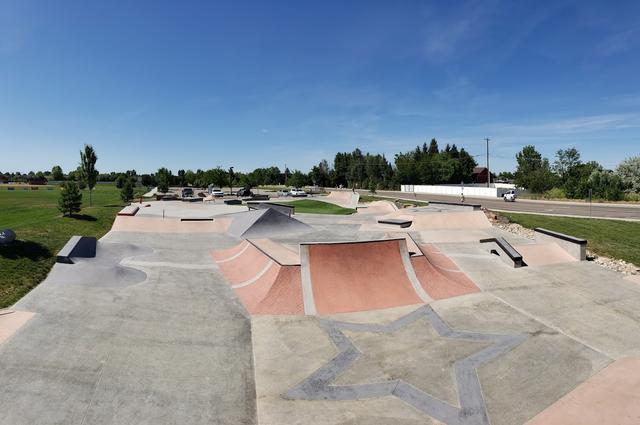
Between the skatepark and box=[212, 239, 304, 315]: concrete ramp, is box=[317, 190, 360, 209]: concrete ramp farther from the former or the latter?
box=[212, 239, 304, 315]: concrete ramp

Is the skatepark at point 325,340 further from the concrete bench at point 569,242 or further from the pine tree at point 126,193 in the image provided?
the pine tree at point 126,193

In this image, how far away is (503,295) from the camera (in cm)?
1103

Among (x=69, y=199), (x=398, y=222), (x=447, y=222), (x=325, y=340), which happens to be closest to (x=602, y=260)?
(x=447, y=222)

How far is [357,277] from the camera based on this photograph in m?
10.9

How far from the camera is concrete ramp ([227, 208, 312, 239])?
19.8 metres

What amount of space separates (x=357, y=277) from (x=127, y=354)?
20.3 feet

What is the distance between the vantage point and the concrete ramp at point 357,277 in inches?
396

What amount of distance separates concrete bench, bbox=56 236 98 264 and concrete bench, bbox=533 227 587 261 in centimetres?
1935

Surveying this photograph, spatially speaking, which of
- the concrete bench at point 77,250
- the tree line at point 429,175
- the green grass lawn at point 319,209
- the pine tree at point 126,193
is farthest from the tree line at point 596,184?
the pine tree at point 126,193

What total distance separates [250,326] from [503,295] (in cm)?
748

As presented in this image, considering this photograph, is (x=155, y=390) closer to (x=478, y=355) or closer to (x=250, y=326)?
(x=250, y=326)

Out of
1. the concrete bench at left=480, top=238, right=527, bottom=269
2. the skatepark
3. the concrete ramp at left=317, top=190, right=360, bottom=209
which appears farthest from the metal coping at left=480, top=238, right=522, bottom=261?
the concrete ramp at left=317, top=190, right=360, bottom=209

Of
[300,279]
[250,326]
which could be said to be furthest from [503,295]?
[250,326]

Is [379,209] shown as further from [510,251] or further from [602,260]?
[510,251]
